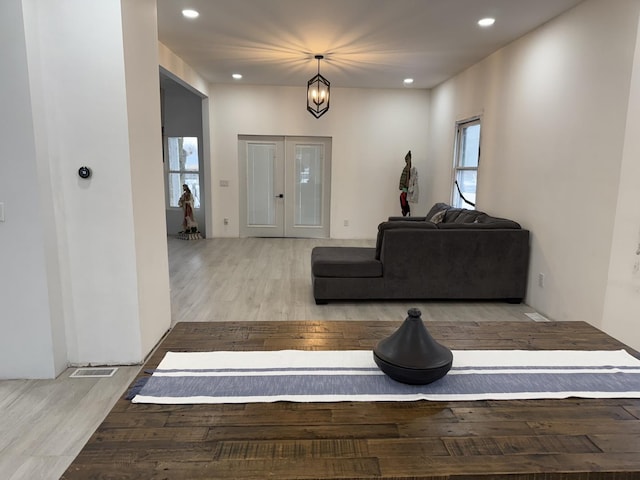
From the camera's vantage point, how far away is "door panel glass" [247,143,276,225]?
7.59m

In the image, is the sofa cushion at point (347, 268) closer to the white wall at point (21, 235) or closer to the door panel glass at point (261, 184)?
the white wall at point (21, 235)

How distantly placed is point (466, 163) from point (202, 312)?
4207 mm

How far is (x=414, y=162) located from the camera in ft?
25.1

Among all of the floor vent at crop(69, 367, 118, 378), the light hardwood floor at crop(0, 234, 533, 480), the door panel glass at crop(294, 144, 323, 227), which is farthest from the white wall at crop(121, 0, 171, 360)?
the door panel glass at crop(294, 144, 323, 227)

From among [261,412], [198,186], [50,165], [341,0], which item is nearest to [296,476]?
[261,412]

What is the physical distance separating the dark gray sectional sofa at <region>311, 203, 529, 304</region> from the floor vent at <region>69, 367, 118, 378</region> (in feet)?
6.30

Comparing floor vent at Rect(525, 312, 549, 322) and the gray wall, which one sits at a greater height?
the gray wall

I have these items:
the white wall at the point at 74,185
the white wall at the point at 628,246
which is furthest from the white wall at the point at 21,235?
the white wall at the point at 628,246

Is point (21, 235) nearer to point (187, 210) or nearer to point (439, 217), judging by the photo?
point (439, 217)

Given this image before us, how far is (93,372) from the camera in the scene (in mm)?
2668

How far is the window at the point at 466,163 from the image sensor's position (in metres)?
5.61

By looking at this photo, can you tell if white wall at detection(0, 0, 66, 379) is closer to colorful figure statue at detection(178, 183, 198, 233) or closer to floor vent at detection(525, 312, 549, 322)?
floor vent at detection(525, 312, 549, 322)

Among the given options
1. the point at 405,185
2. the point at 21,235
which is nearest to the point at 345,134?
the point at 405,185

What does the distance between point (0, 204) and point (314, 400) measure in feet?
7.73
